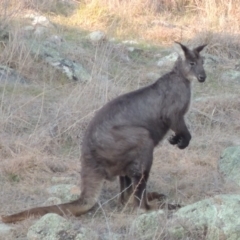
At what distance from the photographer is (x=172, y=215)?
502 centimetres

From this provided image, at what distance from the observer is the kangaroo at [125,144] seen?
17.9 ft

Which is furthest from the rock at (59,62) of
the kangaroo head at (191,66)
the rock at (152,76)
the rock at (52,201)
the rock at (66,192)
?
the rock at (52,201)

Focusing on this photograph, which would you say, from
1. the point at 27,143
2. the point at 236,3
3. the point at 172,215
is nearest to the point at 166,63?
the point at 236,3

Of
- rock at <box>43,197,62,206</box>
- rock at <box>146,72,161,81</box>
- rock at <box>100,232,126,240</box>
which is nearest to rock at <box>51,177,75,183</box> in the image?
rock at <box>43,197,62,206</box>

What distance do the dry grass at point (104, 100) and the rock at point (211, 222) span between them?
0.15m

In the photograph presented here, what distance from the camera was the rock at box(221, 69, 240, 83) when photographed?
9.89 meters

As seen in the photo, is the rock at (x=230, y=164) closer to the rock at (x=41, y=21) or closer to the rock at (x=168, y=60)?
the rock at (x=168, y=60)

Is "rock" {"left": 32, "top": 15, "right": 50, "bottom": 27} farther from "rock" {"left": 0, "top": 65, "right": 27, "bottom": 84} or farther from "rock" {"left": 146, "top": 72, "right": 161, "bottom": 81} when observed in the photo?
"rock" {"left": 146, "top": 72, "right": 161, "bottom": 81}

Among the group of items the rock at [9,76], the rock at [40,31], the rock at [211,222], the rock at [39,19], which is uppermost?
the rock at [211,222]

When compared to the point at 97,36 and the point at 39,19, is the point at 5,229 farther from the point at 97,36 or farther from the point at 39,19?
the point at 39,19

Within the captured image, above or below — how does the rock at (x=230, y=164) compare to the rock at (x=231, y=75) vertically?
above

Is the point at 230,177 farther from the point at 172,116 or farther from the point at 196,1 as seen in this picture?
the point at 196,1

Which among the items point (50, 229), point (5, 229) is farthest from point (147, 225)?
point (5, 229)

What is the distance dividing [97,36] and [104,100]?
3000 mm
